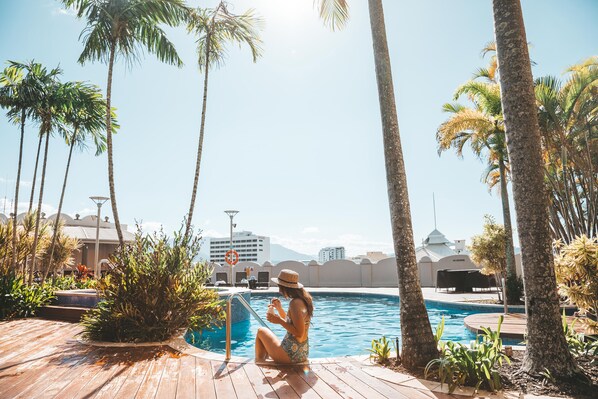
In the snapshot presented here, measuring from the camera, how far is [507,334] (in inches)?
222

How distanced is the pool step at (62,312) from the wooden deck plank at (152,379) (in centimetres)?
397

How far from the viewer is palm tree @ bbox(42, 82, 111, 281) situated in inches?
355

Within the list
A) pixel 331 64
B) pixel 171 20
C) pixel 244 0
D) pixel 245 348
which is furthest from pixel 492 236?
pixel 171 20

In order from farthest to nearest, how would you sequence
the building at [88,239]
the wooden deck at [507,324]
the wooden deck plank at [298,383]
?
the building at [88,239] → the wooden deck at [507,324] → the wooden deck plank at [298,383]

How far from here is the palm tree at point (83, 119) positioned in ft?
29.6

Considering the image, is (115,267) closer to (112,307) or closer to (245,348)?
(112,307)

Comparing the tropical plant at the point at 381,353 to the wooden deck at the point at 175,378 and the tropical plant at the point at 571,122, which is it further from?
the tropical plant at the point at 571,122

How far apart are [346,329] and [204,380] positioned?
6521 mm

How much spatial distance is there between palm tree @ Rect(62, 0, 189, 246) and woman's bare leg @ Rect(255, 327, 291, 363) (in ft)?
15.0

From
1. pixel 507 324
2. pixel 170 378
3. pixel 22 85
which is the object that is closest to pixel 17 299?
pixel 22 85

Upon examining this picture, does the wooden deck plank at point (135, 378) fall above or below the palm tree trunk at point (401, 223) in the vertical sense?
below

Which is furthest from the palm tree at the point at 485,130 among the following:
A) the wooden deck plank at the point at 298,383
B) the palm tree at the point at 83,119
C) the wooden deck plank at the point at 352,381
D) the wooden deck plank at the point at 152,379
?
the palm tree at the point at 83,119

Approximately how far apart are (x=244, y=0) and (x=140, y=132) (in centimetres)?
569

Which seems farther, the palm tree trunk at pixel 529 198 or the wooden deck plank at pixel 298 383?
the palm tree trunk at pixel 529 198
